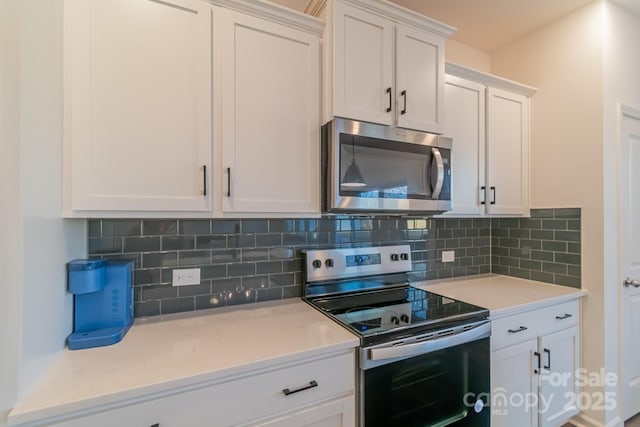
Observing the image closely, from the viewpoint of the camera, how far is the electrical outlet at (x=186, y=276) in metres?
1.51

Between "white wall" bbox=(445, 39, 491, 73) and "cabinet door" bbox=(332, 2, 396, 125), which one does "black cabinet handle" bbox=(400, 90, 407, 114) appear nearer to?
"cabinet door" bbox=(332, 2, 396, 125)

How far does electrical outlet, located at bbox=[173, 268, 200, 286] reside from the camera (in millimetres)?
1511

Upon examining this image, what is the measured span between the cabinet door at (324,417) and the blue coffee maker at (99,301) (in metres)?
0.72

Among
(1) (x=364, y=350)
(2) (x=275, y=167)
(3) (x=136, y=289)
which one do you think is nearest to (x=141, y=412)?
(3) (x=136, y=289)

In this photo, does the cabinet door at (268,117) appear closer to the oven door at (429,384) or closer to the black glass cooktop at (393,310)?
the black glass cooktop at (393,310)

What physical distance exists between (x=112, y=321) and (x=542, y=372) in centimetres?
233

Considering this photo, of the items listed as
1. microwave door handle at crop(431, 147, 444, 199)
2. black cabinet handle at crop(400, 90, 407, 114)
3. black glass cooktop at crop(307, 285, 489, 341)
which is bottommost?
black glass cooktop at crop(307, 285, 489, 341)

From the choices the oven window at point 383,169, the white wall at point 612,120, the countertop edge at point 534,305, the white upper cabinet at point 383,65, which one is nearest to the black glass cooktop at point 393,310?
the countertop edge at point 534,305

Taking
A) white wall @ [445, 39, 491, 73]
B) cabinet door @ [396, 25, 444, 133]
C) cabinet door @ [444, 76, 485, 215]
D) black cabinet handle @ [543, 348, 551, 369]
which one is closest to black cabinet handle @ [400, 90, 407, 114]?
cabinet door @ [396, 25, 444, 133]

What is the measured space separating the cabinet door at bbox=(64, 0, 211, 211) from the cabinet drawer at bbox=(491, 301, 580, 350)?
1.65 metres

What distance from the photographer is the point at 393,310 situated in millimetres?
1579

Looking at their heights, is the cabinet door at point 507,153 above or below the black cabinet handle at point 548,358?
above

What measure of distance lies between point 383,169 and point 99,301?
143 centimetres

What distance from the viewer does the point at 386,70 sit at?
5.19ft
